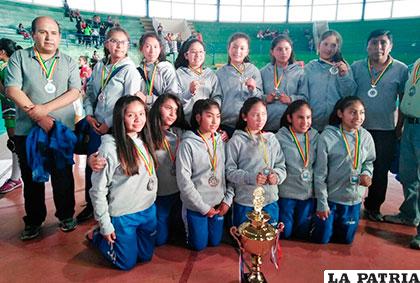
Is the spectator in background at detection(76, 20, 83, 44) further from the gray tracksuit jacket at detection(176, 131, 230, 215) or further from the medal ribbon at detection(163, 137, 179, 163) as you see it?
the gray tracksuit jacket at detection(176, 131, 230, 215)

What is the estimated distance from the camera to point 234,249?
8.37 feet

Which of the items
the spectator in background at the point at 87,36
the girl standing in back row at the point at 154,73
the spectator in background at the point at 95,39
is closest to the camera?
the girl standing in back row at the point at 154,73

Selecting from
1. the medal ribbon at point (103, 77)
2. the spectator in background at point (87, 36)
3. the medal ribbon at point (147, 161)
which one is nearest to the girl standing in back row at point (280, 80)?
the medal ribbon at point (147, 161)

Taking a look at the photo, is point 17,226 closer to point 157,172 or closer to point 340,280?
point 157,172

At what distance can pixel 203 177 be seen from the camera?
2.49 meters

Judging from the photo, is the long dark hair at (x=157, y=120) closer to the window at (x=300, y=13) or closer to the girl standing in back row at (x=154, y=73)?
the girl standing in back row at (x=154, y=73)

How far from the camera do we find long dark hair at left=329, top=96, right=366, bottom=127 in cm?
262

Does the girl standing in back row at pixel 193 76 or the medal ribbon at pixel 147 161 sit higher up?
the girl standing in back row at pixel 193 76

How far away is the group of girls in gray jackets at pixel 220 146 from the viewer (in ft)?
7.43

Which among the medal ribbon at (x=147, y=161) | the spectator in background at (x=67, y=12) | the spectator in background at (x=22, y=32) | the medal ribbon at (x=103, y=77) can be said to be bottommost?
the medal ribbon at (x=147, y=161)

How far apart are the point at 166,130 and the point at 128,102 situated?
1.79ft

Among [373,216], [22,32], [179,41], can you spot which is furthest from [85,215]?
[179,41]

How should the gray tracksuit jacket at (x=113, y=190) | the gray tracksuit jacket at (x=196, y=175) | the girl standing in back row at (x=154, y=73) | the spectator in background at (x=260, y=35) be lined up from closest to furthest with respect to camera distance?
the gray tracksuit jacket at (x=113, y=190) < the gray tracksuit jacket at (x=196, y=175) < the girl standing in back row at (x=154, y=73) < the spectator in background at (x=260, y=35)

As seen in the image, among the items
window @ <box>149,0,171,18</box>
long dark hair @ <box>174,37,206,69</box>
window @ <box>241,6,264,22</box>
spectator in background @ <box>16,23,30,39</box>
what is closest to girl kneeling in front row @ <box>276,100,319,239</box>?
A: long dark hair @ <box>174,37,206,69</box>
